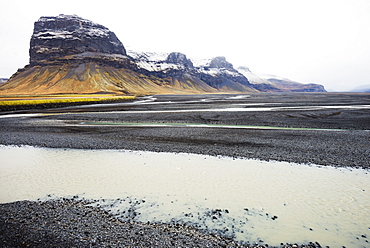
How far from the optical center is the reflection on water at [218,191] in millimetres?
7844

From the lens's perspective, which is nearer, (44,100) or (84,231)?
(84,231)

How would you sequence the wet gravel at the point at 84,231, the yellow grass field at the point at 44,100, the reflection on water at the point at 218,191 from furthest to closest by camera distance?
the yellow grass field at the point at 44,100 < the reflection on water at the point at 218,191 < the wet gravel at the point at 84,231

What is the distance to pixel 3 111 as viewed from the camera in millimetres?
49875

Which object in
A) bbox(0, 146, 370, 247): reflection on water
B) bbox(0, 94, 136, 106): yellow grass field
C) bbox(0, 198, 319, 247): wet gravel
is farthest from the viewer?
bbox(0, 94, 136, 106): yellow grass field

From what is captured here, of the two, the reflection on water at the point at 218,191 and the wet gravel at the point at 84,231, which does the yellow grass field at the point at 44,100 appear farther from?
the wet gravel at the point at 84,231

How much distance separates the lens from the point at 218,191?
10.8 meters

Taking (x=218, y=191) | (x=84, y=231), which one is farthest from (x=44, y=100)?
(x=84, y=231)

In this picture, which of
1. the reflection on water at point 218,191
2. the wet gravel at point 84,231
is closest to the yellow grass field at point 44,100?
the reflection on water at point 218,191

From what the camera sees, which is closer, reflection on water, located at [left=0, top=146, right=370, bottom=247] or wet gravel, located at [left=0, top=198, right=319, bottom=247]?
wet gravel, located at [left=0, top=198, right=319, bottom=247]

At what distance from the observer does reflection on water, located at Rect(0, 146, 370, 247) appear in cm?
784

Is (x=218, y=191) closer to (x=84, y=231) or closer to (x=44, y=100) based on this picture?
(x=84, y=231)

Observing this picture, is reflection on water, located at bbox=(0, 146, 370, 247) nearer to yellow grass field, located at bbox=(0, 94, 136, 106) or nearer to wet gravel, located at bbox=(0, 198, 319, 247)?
wet gravel, located at bbox=(0, 198, 319, 247)

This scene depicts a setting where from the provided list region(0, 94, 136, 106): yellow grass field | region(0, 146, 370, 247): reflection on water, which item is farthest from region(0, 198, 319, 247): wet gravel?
region(0, 94, 136, 106): yellow grass field

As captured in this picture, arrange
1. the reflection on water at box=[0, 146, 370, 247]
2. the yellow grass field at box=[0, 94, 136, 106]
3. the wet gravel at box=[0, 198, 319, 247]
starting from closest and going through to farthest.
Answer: the wet gravel at box=[0, 198, 319, 247]
the reflection on water at box=[0, 146, 370, 247]
the yellow grass field at box=[0, 94, 136, 106]
